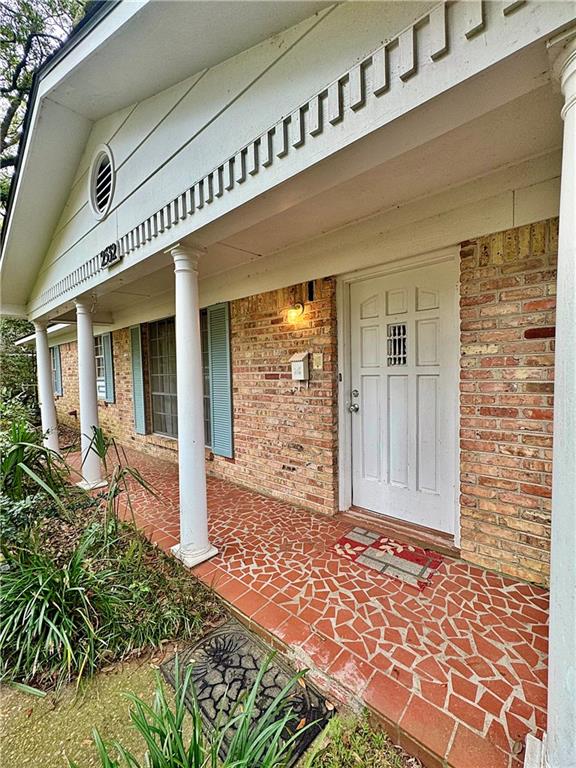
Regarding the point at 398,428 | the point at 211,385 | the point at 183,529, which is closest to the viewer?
the point at 183,529

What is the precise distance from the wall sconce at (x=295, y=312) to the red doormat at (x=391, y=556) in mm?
2002

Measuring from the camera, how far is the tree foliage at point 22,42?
5.54 metres

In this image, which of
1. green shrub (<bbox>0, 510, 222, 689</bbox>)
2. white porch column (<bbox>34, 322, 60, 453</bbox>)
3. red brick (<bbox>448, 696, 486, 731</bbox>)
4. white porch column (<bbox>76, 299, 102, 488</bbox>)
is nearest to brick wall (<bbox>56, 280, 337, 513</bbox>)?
green shrub (<bbox>0, 510, 222, 689</bbox>)

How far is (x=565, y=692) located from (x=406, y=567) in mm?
1387

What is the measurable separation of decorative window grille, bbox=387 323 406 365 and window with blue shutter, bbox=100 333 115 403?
18.2ft

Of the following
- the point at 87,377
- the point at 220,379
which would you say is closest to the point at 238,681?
the point at 220,379

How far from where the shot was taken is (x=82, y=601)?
1865 millimetres

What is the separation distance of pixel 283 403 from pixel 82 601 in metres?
2.17

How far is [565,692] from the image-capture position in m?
0.97

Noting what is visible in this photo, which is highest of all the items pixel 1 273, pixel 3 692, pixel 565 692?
pixel 1 273

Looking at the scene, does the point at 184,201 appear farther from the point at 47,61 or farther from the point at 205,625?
the point at 205,625

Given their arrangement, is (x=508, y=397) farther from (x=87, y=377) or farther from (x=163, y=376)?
(x=163, y=376)

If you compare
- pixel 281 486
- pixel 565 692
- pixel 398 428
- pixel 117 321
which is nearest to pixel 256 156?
pixel 398 428

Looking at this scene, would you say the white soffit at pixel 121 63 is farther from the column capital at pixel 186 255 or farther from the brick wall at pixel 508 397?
the brick wall at pixel 508 397
